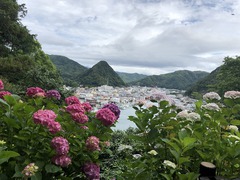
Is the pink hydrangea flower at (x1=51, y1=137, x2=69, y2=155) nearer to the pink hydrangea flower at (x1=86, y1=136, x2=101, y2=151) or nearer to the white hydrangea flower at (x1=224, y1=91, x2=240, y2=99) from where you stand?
the pink hydrangea flower at (x1=86, y1=136, x2=101, y2=151)

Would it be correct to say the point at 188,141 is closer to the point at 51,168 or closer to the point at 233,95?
the point at 51,168

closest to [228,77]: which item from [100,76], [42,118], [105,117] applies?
[105,117]

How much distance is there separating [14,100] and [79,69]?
69.1 metres

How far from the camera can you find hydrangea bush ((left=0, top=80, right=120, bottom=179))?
4.56 feet

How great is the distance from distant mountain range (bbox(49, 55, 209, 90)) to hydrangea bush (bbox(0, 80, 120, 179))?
3000cm

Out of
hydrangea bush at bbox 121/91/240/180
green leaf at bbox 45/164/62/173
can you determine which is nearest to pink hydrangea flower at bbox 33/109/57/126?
green leaf at bbox 45/164/62/173

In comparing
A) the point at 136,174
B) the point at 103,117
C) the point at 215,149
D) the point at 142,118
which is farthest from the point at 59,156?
the point at 215,149

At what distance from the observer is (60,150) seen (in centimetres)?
137

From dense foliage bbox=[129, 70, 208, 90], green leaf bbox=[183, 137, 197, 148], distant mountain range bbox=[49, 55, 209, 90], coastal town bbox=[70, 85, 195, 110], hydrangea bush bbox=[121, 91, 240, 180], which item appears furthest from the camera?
dense foliage bbox=[129, 70, 208, 90]

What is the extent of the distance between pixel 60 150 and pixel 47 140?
18 centimetres

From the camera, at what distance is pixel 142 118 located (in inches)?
67.3

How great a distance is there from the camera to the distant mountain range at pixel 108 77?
1836 inches

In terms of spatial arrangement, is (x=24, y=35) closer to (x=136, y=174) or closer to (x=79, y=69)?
(x=136, y=174)

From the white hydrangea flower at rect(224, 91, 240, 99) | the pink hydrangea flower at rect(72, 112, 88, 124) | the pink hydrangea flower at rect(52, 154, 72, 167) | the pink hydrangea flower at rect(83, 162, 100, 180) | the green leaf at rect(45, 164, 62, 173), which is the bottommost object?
the pink hydrangea flower at rect(83, 162, 100, 180)
